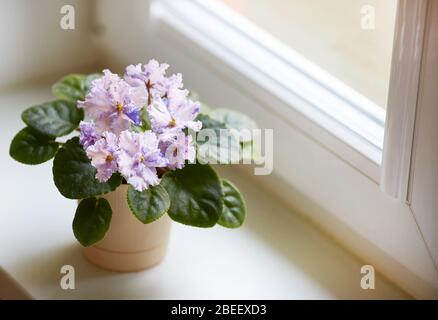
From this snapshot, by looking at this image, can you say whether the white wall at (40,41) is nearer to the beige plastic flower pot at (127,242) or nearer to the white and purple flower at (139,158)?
the beige plastic flower pot at (127,242)

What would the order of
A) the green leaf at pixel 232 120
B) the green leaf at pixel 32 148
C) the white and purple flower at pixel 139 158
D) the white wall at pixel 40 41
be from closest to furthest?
the white and purple flower at pixel 139 158 < the green leaf at pixel 32 148 < the green leaf at pixel 232 120 < the white wall at pixel 40 41

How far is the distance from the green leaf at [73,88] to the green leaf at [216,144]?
17 cm

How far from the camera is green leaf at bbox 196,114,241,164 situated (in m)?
1.18

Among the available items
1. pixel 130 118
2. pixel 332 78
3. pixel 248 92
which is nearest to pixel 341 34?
pixel 332 78

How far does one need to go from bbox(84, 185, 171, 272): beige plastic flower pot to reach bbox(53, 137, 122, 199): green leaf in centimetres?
5

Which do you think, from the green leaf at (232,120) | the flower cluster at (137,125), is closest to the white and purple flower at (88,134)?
the flower cluster at (137,125)

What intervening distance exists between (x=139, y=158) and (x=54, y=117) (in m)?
0.20

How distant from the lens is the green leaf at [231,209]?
118 centimetres

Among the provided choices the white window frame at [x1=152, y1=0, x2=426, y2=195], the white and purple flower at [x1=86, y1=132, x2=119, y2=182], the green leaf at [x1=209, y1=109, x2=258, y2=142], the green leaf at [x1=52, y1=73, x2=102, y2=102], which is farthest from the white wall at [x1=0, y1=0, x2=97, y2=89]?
the white and purple flower at [x1=86, y1=132, x2=119, y2=182]

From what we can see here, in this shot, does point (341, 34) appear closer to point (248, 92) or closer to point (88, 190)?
point (248, 92)

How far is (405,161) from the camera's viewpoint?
3.79ft

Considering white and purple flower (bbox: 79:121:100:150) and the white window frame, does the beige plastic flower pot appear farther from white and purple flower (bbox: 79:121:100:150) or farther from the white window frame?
the white window frame

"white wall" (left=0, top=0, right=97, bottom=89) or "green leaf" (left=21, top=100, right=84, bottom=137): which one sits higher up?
"white wall" (left=0, top=0, right=97, bottom=89)

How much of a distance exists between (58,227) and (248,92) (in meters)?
0.36
